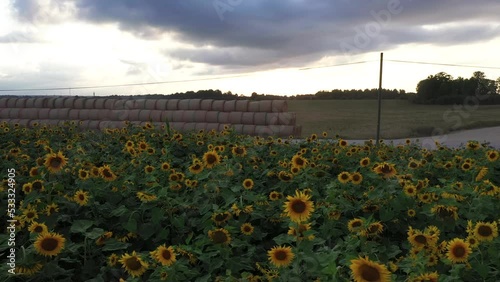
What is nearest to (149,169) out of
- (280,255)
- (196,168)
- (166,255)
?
(196,168)

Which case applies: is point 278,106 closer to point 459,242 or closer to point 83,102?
point 83,102

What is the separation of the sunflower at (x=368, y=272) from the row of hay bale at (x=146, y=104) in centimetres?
1694

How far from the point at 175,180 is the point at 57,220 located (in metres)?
1.19

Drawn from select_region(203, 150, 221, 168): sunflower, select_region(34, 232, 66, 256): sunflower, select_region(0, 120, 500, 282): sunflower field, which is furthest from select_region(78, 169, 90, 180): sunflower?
select_region(34, 232, 66, 256): sunflower

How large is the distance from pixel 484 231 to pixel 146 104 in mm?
19870

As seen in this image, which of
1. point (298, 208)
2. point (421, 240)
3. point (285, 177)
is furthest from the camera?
point (285, 177)

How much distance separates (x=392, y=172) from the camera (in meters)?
4.33

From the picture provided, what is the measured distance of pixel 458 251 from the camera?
2633 mm

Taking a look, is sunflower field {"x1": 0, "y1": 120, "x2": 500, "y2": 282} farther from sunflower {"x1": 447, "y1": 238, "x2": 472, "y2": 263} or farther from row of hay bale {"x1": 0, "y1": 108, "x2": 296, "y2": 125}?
row of hay bale {"x1": 0, "y1": 108, "x2": 296, "y2": 125}

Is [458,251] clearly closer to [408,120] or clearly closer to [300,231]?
[300,231]

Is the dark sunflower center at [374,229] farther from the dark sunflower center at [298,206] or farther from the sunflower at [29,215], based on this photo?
the sunflower at [29,215]

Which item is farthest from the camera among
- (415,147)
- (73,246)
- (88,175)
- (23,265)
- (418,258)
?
(415,147)

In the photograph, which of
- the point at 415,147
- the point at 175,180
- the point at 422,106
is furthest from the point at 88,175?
the point at 422,106

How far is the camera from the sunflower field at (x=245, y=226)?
2658 mm
